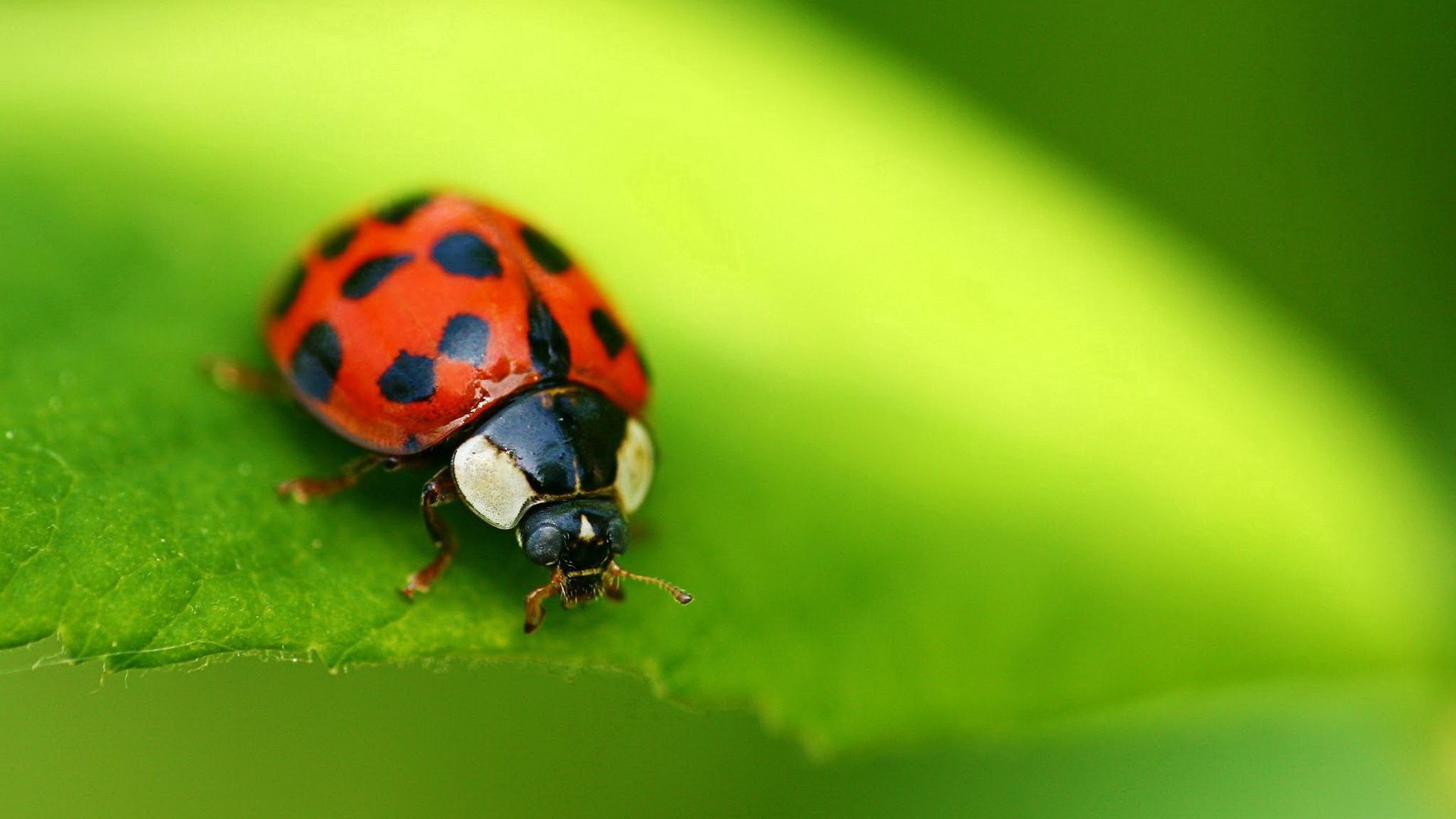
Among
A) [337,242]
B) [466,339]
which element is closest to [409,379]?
[466,339]

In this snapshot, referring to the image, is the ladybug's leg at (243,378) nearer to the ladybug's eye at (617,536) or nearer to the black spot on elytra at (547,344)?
the black spot on elytra at (547,344)

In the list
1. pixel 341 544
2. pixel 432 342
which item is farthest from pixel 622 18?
pixel 341 544

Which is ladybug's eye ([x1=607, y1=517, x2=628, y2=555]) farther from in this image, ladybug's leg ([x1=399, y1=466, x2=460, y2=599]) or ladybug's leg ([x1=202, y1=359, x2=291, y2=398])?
ladybug's leg ([x1=202, y1=359, x2=291, y2=398])

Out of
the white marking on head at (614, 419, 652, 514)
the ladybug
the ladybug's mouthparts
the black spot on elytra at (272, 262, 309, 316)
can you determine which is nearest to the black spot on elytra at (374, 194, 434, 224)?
the ladybug

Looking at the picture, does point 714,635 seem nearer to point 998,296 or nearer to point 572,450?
point 572,450

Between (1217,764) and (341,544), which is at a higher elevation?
(1217,764)

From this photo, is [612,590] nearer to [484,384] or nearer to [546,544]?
[546,544]

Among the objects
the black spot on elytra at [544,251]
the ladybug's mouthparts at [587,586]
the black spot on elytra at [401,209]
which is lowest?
the ladybug's mouthparts at [587,586]

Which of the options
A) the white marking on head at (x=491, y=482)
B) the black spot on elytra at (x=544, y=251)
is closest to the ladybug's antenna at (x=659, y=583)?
the white marking on head at (x=491, y=482)
